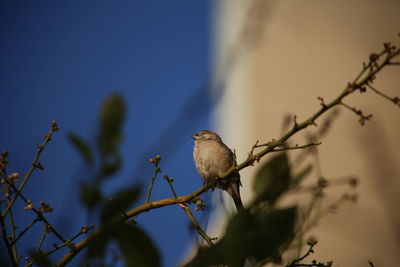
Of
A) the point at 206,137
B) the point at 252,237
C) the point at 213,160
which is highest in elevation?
the point at 206,137

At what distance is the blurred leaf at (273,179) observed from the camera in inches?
23.5

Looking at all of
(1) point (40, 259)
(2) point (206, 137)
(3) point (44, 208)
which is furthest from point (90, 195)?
(2) point (206, 137)

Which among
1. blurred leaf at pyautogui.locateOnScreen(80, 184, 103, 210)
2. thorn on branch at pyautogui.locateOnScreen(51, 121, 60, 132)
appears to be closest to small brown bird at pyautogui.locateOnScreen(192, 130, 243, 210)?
thorn on branch at pyautogui.locateOnScreen(51, 121, 60, 132)

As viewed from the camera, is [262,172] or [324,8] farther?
[324,8]

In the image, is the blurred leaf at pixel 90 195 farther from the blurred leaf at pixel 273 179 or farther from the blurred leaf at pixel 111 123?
the blurred leaf at pixel 273 179

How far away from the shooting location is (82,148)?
0.64m

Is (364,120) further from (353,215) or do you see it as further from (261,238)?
(261,238)

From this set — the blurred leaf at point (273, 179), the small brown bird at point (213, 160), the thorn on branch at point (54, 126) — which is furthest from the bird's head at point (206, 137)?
the blurred leaf at point (273, 179)

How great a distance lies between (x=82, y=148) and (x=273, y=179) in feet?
0.91

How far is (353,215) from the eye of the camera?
0.95 m

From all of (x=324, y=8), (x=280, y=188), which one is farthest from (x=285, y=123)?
(x=324, y=8)

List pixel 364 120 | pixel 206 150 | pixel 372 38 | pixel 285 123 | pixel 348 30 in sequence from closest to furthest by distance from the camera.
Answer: pixel 285 123 < pixel 364 120 < pixel 206 150 < pixel 372 38 < pixel 348 30

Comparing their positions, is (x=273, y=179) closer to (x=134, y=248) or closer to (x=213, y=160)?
(x=134, y=248)

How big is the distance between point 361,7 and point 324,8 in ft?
2.20
